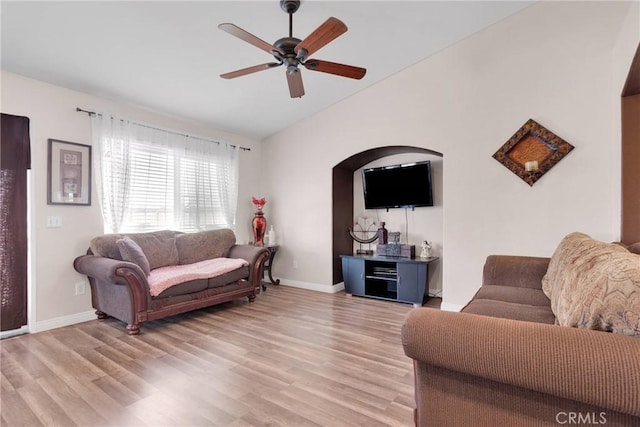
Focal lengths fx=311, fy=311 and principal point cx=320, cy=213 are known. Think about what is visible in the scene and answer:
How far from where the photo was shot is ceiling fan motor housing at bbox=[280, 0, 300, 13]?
8.11 ft

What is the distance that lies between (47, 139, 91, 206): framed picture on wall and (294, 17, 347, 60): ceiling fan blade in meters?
2.71

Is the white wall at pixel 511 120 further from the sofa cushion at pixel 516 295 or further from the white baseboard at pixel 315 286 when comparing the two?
the white baseboard at pixel 315 286

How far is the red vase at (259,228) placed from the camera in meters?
4.98

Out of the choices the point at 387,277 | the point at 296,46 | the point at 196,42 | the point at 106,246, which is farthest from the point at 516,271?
the point at 106,246

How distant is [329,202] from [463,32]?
104 inches

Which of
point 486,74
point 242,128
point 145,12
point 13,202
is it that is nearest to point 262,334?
point 13,202

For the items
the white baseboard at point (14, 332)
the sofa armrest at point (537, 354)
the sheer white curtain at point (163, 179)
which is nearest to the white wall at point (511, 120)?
the sheer white curtain at point (163, 179)

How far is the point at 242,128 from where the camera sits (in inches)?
195

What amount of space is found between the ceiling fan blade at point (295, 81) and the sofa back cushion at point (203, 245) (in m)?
2.37

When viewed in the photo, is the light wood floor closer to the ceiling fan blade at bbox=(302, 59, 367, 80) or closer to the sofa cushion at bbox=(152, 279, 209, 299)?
the sofa cushion at bbox=(152, 279, 209, 299)

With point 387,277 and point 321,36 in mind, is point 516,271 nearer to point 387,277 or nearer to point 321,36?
point 387,277

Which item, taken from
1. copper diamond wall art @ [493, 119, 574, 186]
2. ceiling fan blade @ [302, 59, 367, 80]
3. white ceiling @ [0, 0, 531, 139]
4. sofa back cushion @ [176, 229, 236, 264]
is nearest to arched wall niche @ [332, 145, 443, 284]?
white ceiling @ [0, 0, 531, 139]

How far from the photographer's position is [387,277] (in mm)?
4246

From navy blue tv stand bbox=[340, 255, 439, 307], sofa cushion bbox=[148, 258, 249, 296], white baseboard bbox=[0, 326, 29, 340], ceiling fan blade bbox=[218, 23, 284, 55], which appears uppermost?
ceiling fan blade bbox=[218, 23, 284, 55]
